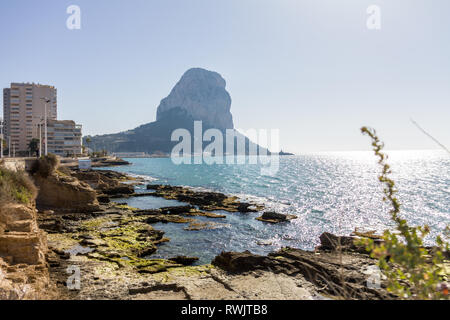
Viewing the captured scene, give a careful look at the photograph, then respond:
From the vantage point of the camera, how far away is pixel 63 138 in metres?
98.2

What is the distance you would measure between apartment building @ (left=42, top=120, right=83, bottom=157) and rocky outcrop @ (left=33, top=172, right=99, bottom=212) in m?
78.3

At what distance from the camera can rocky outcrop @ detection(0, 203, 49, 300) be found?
29.5 ft

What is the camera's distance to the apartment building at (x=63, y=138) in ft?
313

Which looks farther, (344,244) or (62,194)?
(62,194)

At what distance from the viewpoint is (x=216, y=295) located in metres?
10.4

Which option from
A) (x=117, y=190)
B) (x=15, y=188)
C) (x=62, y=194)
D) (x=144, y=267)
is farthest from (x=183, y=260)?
(x=117, y=190)

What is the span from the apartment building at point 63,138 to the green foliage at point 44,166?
255 ft

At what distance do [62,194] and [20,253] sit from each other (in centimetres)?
1683

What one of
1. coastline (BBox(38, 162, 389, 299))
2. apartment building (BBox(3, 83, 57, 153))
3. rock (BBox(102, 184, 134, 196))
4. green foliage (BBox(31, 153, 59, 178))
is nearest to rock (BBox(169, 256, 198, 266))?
coastline (BBox(38, 162, 389, 299))

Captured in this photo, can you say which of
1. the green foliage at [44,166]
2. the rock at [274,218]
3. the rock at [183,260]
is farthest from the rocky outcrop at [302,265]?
the green foliage at [44,166]

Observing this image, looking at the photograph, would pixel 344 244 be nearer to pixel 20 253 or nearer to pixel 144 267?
pixel 144 267

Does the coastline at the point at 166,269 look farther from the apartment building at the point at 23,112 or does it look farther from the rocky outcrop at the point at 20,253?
the apartment building at the point at 23,112
